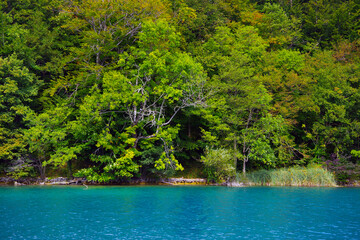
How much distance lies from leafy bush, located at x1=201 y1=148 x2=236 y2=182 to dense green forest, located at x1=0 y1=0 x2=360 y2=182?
0.28ft

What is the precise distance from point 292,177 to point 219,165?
6246mm

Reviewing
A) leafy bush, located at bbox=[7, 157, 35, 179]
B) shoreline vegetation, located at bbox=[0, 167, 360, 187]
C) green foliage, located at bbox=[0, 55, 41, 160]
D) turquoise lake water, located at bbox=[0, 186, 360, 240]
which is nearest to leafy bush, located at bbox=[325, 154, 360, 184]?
shoreline vegetation, located at bbox=[0, 167, 360, 187]

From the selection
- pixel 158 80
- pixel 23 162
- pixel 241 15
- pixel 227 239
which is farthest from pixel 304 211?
pixel 241 15

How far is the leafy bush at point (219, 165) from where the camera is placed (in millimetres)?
28141

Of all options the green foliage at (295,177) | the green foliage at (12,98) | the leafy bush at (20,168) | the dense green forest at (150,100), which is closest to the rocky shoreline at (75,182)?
the leafy bush at (20,168)

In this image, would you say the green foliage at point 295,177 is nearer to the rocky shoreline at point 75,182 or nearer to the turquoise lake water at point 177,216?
the rocky shoreline at point 75,182

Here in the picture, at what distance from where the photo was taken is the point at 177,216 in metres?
14.8

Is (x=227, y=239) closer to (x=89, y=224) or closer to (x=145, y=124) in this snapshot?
(x=89, y=224)

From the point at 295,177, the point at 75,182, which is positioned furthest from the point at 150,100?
the point at 295,177

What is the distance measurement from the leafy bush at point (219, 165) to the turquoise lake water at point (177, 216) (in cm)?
663

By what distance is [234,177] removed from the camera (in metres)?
29.0

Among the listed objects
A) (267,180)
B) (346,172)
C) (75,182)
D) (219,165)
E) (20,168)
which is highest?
(219,165)

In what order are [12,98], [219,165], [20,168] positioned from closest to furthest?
1. [20,168]
2. [219,165]
3. [12,98]

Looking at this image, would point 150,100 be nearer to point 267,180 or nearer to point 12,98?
point 12,98
